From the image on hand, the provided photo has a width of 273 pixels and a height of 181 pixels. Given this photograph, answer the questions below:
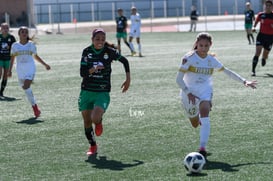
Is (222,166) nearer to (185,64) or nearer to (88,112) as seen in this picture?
(185,64)

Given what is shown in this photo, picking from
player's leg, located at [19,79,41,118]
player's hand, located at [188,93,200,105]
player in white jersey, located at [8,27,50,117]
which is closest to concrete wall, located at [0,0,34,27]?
player in white jersey, located at [8,27,50,117]

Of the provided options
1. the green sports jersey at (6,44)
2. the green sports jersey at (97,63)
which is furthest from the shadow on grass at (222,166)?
the green sports jersey at (6,44)

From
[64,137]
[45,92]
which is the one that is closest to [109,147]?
[64,137]

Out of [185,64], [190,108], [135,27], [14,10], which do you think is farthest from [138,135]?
[14,10]

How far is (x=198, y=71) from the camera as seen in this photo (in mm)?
9609

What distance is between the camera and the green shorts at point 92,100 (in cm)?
1006

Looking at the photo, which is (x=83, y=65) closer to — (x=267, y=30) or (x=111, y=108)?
(x=111, y=108)

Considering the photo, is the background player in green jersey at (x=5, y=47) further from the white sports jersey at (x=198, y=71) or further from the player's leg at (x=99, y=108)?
the white sports jersey at (x=198, y=71)

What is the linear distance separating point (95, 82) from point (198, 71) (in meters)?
1.46

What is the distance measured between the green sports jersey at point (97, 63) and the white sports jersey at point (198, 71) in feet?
3.54

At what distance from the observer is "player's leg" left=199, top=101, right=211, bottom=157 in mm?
9234

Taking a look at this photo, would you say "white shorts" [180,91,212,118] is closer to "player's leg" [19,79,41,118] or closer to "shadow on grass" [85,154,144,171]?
"shadow on grass" [85,154,144,171]

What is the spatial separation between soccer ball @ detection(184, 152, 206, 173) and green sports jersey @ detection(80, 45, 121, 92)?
82.7 inches

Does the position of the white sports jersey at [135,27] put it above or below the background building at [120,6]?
below
